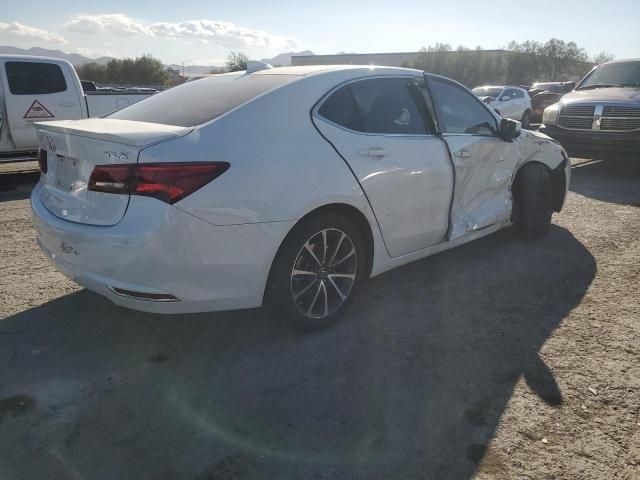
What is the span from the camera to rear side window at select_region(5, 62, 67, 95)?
836 centimetres

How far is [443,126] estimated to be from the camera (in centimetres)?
401

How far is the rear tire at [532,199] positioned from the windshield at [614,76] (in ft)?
18.9

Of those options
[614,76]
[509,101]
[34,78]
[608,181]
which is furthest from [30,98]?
[509,101]

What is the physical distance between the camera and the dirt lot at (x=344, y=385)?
2262 millimetres

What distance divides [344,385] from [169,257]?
3.77 feet

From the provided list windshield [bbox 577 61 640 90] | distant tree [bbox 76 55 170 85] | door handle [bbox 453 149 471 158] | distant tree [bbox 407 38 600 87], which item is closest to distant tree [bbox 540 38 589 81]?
distant tree [bbox 407 38 600 87]

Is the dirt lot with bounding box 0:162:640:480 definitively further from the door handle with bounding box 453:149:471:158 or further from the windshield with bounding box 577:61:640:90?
the windshield with bounding box 577:61:640:90

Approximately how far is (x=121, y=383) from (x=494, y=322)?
7.83 ft

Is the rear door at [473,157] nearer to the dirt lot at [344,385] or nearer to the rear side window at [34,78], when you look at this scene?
the dirt lot at [344,385]

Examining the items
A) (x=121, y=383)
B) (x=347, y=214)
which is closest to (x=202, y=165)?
(x=347, y=214)

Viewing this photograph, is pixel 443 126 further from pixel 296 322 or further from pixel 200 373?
pixel 200 373

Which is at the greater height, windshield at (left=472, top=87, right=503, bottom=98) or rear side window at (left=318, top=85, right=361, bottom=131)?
windshield at (left=472, top=87, right=503, bottom=98)

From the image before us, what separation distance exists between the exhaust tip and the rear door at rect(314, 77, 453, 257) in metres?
1.32

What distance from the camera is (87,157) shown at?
2785 millimetres
